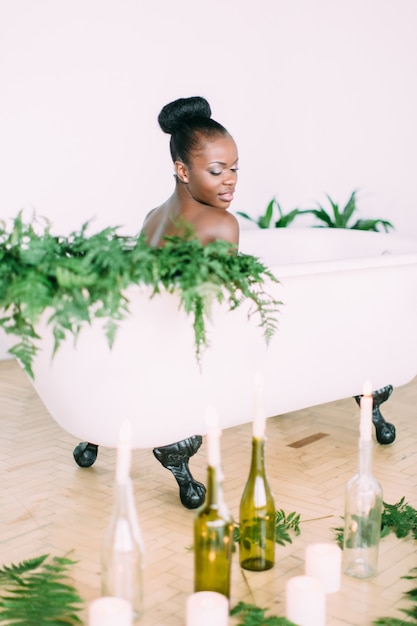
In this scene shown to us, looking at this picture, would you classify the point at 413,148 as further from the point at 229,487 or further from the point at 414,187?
the point at 229,487

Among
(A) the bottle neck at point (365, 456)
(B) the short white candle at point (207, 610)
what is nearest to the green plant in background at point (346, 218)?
(A) the bottle neck at point (365, 456)

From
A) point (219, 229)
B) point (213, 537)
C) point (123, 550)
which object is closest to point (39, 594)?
point (123, 550)

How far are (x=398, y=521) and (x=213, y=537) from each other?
2.43ft

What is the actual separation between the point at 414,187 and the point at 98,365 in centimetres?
329

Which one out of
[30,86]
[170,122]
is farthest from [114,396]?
[30,86]

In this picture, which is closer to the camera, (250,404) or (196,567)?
(196,567)

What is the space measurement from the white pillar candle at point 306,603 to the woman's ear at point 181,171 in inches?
51.8

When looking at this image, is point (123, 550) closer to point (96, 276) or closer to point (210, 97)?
point (96, 276)

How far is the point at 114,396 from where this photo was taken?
213 centimetres

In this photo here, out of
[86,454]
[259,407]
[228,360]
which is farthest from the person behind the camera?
[86,454]

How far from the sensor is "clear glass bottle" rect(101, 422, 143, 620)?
1643mm

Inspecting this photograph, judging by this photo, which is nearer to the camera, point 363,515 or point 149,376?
point 363,515

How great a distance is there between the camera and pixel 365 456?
1.87 meters

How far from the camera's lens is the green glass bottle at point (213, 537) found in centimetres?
167
